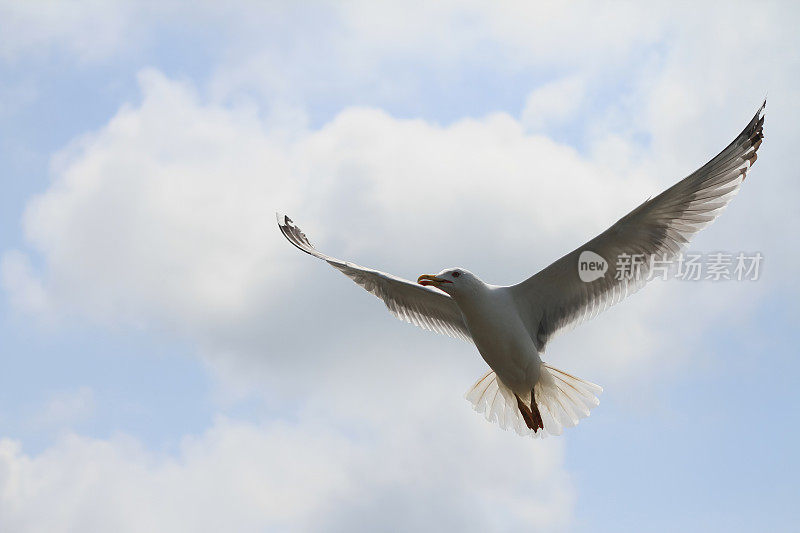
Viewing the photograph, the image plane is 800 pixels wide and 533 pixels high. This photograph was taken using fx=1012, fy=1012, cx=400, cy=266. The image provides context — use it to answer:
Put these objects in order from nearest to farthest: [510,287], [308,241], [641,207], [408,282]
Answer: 1. [641,207]
2. [510,287]
3. [408,282]
4. [308,241]

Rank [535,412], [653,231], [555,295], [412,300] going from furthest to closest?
[412,300], [535,412], [555,295], [653,231]

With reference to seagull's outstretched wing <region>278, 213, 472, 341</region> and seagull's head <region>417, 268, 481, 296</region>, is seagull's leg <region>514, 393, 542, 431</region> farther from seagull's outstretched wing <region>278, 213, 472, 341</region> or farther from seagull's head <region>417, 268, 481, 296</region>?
seagull's head <region>417, 268, 481, 296</region>

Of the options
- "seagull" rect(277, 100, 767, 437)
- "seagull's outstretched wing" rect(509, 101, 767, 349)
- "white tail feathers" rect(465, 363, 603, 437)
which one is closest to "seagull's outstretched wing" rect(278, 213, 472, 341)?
"seagull" rect(277, 100, 767, 437)

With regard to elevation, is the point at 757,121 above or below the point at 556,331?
above

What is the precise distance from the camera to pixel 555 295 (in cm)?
883

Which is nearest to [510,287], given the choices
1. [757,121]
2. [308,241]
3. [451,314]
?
[451,314]

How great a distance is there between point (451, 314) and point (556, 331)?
3.83 ft

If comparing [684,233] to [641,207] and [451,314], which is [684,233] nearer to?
[641,207]

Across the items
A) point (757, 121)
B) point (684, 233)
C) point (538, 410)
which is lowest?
point (538, 410)

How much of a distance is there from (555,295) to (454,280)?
1.00 meters

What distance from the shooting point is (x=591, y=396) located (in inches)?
358

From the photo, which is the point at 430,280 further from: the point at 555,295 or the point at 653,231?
the point at 653,231

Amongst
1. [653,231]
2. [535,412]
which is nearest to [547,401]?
[535,412]

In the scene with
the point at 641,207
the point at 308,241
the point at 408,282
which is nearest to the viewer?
the point at 641,207
